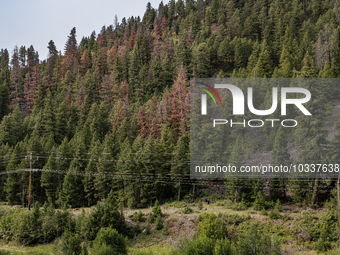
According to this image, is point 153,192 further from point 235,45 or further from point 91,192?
point 235,45

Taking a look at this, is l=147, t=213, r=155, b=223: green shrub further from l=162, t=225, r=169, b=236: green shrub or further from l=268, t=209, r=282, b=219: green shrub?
l=268, t=209, r=282, b=219: green shrub

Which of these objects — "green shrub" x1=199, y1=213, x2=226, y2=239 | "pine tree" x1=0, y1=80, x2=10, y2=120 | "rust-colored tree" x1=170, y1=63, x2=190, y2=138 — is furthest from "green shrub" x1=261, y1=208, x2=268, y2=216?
"pine tree" x1=0, y1=80, x2=10, y2=120

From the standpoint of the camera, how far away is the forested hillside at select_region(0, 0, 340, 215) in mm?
47094

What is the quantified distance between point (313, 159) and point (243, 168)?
365 inches

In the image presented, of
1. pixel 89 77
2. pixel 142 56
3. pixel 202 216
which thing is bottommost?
pixel 202 216

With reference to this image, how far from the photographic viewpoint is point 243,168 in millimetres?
40562

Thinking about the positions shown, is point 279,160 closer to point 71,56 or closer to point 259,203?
point 259,203

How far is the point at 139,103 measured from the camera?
251ft

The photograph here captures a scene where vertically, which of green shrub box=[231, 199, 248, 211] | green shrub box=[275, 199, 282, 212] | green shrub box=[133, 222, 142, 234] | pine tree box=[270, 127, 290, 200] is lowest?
green shrub box=[133, 222, 142, 234]

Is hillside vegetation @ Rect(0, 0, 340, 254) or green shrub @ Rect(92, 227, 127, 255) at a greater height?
hillside vegetation @ Rect(0, 0, 340, 254)

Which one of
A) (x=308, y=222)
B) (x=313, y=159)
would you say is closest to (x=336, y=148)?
(x=313, y=159)

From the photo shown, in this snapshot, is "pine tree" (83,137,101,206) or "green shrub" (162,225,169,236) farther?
"pine tree" (83,137,101,206)

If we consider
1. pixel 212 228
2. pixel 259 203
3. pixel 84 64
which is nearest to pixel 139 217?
pixel 212 228

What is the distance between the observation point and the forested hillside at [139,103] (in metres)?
47.1
